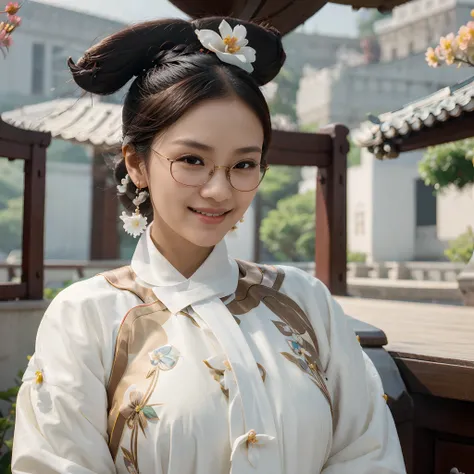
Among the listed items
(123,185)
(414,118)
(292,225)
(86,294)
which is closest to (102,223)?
(414,118)

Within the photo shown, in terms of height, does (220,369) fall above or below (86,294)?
below

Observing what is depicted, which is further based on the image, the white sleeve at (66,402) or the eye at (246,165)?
the eye at (246,165)

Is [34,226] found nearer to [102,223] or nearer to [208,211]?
[208,211]

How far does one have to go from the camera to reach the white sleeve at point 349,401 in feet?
5.38

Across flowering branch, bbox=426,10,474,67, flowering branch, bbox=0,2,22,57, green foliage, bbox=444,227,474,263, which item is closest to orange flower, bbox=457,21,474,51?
flowering branch, bbox=426,10,474,67

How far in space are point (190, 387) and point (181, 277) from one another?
31 centimetres

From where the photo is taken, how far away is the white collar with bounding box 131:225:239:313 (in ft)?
5.30

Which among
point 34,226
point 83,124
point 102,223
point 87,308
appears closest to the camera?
point 87,308

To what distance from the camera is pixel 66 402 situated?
141 cm

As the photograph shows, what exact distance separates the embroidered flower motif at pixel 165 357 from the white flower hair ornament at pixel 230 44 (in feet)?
2.32

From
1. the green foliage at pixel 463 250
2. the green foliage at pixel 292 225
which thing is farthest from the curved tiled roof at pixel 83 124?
the green foliage at pixel 292 225

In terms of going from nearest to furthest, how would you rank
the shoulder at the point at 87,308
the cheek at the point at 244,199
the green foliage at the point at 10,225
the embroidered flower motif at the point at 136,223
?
the shoulder at the point at 87,308 → the cheek at the point at 244,199 → the embroidered flower motif at the point at 136,223 → the green foliage at the point at 10,225

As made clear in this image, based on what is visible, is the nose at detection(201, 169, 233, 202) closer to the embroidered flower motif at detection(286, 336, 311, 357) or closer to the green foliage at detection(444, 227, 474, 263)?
the embroidered flower motif at detection(286, 336, 311, 357)

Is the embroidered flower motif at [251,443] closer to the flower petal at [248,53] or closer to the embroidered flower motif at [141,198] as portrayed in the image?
the embroidered flower motif at [141,198]
